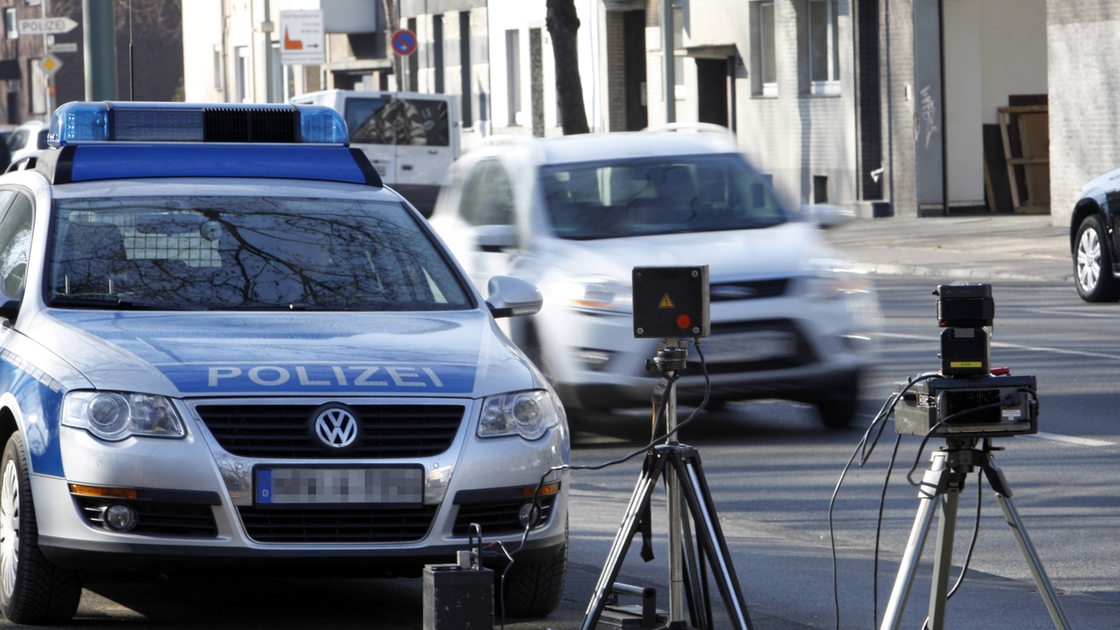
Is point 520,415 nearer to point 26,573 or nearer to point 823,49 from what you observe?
point 26,573

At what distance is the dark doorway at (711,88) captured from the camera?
3766 cm

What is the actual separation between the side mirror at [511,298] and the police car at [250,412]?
0.24ft

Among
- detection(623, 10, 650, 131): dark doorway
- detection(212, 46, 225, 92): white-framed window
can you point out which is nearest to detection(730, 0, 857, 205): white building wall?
detection(623, 10, 650, 131): dark doorway

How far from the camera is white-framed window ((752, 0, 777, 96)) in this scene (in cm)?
3484

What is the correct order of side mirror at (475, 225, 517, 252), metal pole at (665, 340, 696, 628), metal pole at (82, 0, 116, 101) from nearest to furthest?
metal pole at (665, 340, 696, 628) < side mirror at (475, 225, 517, 252) < metal pole at (82, 0, 116, 101)

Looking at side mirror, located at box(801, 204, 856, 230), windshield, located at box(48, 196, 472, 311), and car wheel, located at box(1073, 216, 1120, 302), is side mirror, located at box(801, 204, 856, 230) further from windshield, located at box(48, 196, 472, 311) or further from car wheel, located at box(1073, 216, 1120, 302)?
car wheel, located at box(1073, 216, 1120, 302)

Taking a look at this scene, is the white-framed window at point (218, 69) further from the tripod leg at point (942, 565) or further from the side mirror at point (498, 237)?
the tripod leg at point (942, 565)

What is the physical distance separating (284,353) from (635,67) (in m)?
35.4

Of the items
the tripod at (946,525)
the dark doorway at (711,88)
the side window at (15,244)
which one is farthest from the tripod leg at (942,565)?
the dark doorway at (711,88)

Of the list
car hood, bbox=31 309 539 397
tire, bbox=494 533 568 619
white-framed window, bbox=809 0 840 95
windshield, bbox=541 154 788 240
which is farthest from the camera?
white-framed window, bbox=809 0 840 95

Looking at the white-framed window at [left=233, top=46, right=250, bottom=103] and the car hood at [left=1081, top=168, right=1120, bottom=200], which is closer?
the car hood at [left=1081, top=168, right=1120, bottom=200]

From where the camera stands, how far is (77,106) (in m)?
8.41

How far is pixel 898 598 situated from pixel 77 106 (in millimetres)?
4981

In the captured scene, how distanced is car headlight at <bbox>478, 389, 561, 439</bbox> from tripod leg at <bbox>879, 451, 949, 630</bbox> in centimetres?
186
